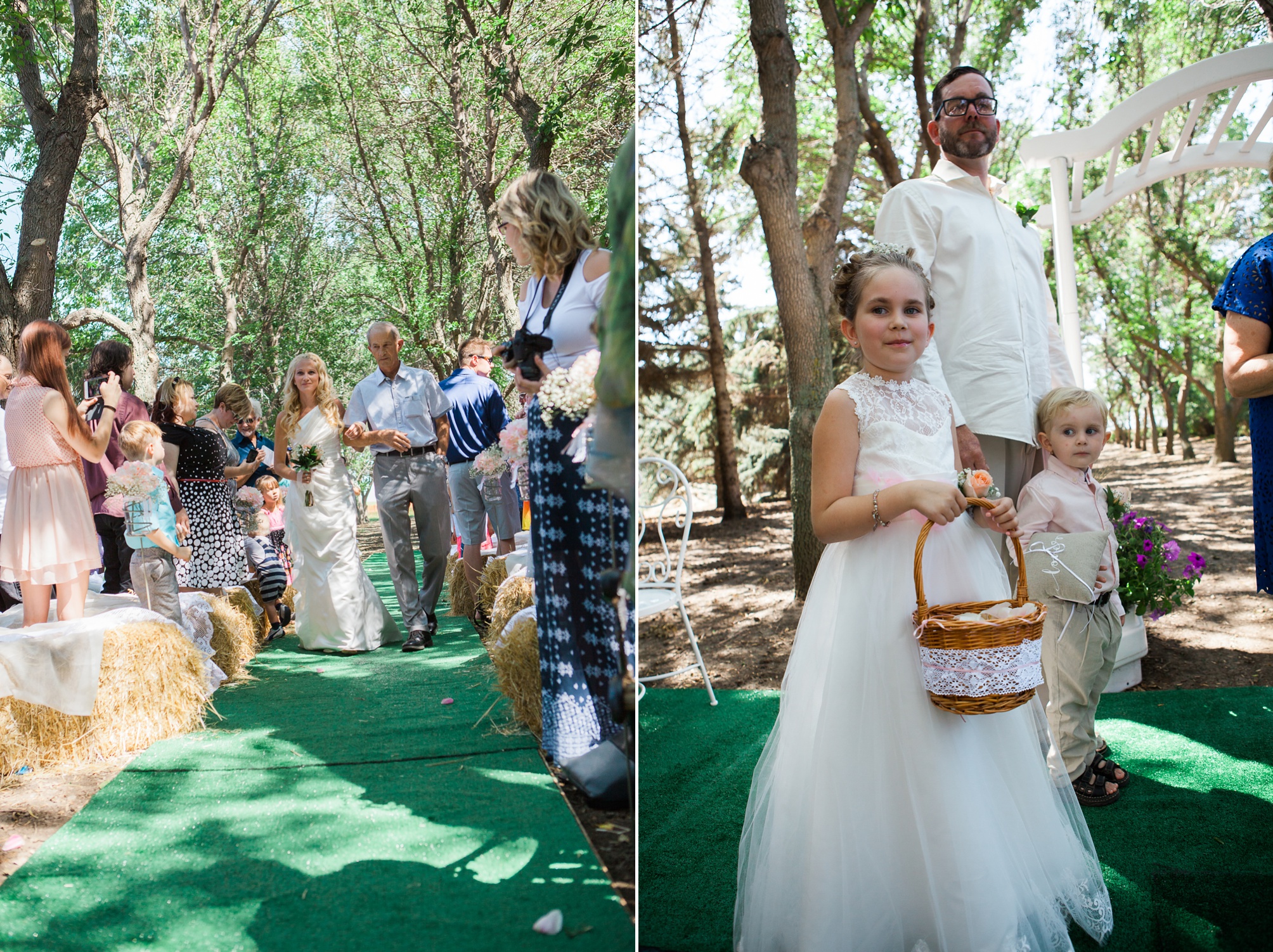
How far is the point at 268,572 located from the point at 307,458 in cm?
110

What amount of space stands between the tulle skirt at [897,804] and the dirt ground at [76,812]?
499 mm

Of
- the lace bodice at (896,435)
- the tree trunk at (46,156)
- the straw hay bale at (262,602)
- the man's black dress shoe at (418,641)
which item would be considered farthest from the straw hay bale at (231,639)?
the lace bodice at (896,435)

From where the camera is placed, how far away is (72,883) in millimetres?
1889

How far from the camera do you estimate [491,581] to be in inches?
198

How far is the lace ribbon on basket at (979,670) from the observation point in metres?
1.84

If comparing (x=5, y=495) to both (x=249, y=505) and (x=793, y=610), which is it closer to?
(x=249, y=505)

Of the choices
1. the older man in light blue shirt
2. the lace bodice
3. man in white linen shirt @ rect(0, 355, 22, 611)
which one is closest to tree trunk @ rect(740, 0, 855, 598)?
the older man in light blue shirt

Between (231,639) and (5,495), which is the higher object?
(5,495)

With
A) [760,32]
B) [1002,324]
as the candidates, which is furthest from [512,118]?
[760,32]

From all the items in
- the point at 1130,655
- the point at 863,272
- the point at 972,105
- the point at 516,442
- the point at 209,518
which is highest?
the point at 972,105

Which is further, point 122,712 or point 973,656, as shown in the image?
point 122,712


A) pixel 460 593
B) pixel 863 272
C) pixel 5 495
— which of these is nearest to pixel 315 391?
pixel 5 495

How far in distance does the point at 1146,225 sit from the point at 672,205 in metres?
11.2

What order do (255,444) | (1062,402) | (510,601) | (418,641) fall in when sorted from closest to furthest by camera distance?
(1062,402)
(510,601)
(418,641)
(255,444)
